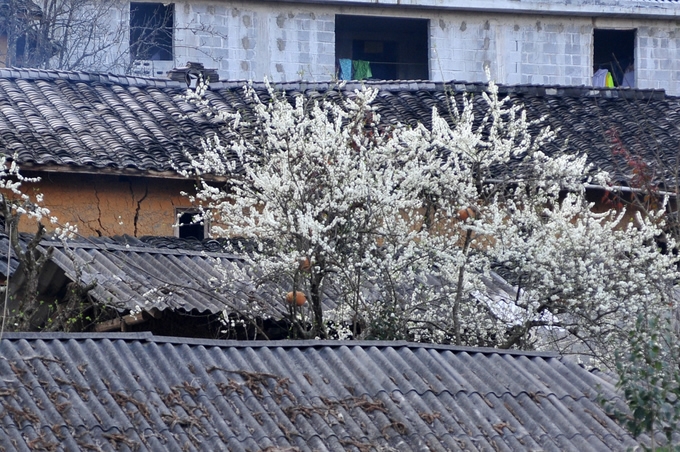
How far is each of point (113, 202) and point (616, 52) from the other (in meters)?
16.2

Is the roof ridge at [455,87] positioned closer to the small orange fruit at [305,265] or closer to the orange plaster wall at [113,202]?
the orange plaster wall at [113,202]

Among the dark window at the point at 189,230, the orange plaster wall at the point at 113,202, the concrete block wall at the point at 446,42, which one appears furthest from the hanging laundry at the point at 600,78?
the orange plaster wall at the point at 113,202

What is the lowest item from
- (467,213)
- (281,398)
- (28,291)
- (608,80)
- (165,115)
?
(281,398)

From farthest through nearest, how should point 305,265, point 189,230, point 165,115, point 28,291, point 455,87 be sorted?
1. point 455,87
2. point 165,115
3. point 189,230
4. point 305,265
5. point 28,291

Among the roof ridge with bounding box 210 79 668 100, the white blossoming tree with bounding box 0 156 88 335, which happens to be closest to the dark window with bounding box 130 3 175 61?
the roof ridge with bounding box 210 79 668 100

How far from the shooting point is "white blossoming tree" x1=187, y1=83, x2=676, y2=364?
11.0 meters

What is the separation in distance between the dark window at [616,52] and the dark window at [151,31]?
9.99 m

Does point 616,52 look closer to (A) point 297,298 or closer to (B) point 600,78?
(B) point 600,78

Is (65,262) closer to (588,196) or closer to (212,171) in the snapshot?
(212,171)

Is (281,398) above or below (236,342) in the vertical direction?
below

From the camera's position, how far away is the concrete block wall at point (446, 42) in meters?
24.4

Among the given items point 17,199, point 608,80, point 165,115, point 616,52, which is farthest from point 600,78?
point 17,199

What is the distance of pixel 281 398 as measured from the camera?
7.51m

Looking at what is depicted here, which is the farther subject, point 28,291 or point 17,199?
point 17,199
